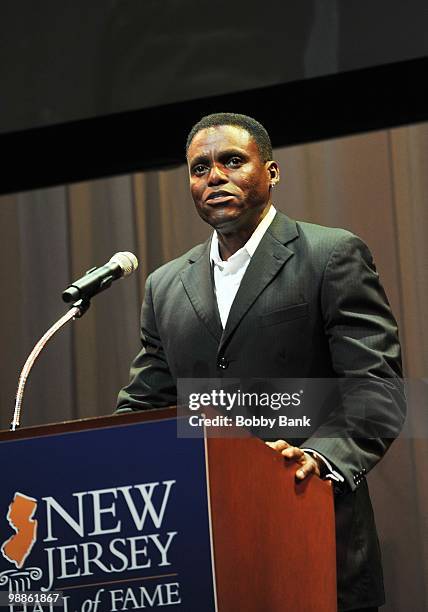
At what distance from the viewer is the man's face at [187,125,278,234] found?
238 centimetres

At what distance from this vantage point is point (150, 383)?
2.49 m

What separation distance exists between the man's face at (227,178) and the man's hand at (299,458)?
2.23 feet

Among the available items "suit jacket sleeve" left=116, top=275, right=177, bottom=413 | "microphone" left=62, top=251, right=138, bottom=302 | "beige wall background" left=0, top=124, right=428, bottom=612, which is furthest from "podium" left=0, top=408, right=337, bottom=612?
"beige wall background" left=0, top=124, right=428, bottom=612

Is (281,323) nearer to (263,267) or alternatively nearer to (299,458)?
(263,267)

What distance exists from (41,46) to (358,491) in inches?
86.9

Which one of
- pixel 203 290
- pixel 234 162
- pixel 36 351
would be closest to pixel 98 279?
pixel 36 351

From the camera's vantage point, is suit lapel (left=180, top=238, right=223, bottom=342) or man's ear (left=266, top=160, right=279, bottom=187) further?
man's ear (left=266, top=160, right=279, bottom=187)

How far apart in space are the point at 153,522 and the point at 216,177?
92 centimetres

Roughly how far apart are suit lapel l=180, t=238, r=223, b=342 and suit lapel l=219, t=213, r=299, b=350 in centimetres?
5

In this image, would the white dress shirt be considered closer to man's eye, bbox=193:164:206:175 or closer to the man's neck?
the man's neck

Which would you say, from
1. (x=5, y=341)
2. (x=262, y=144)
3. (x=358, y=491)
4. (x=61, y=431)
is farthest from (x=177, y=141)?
(x=61, y=431)

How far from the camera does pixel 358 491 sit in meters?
2.20

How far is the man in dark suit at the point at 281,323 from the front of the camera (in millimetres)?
2129

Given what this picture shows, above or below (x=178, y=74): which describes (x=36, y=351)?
below
